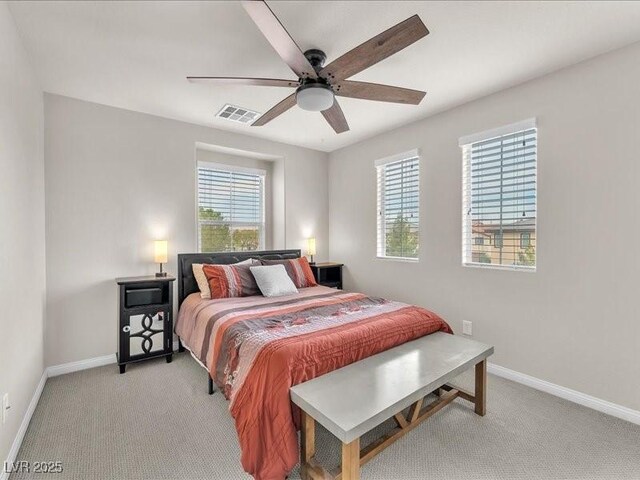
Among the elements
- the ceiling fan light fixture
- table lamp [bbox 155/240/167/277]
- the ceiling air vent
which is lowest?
table lamp [bbox 155/240/167/277]

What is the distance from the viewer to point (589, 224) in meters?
2.42

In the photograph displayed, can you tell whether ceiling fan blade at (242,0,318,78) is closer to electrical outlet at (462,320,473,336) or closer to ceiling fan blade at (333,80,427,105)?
ceiling fan blade at (333,80,427,105)

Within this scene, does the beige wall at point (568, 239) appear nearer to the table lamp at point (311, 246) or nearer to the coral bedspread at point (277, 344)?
the coral bedspread at point (277, 344)

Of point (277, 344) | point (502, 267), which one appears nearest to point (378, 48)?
point (277, 344)

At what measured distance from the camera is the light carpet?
1.75 m

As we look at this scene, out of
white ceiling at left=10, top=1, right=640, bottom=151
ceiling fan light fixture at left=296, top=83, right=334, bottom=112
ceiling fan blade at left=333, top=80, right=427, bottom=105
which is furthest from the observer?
ceiling fan blade at left=333, top=80, right=427, bottom=105

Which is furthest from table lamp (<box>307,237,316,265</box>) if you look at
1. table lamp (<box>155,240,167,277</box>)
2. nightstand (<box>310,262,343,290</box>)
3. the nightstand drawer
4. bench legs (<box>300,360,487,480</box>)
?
bench legs (<box>300,360,487,480</box>)

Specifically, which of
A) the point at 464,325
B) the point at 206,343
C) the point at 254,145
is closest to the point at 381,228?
the point at 464,325

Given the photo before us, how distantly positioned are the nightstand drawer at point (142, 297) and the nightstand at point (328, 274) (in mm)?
2002

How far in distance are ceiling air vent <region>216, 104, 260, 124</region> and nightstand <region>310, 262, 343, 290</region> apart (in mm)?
2130

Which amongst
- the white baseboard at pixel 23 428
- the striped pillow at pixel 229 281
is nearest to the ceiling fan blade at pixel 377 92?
the striped pillow at pixel 229 281

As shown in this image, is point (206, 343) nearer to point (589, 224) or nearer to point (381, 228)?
point (381, 228)

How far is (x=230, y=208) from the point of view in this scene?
4441mm

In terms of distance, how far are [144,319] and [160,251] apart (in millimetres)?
722
